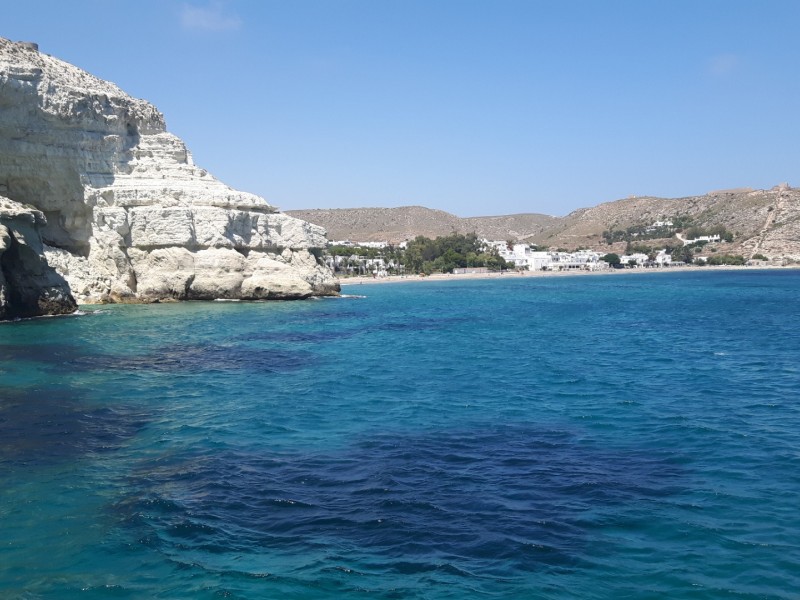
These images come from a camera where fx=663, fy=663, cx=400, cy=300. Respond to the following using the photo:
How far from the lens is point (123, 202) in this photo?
42688 mm

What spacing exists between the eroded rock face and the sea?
1990 cm

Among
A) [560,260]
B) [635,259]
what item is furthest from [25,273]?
[635,259]

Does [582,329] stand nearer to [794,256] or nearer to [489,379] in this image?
[489,379]

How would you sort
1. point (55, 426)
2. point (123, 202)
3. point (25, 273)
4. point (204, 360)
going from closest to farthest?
point (55, 426) < point (204, 360) < point (25, 273) < point (123, 202)

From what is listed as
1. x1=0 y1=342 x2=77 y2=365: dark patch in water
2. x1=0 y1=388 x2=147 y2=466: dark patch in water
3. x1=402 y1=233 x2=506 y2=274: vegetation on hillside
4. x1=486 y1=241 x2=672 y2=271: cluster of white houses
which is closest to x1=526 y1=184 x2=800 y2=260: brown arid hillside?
x1=486 y1=241 x2=672 y2=271: cluster of white houses

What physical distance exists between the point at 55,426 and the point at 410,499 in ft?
26.9

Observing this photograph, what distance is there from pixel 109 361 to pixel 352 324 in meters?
15.6

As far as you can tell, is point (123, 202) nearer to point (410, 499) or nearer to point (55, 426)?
point (55, 426)

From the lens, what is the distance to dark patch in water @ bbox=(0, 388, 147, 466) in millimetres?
11688

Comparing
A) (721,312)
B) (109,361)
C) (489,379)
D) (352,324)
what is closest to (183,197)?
(352,324)

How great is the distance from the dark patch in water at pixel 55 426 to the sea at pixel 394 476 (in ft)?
0.26

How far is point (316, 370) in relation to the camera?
2130 cm

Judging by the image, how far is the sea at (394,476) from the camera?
7.31m

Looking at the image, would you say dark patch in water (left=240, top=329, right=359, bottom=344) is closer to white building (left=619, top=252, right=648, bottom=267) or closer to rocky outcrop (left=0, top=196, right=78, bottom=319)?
rocky outcrop (left=0, top=196, right=78, bottom=319)
